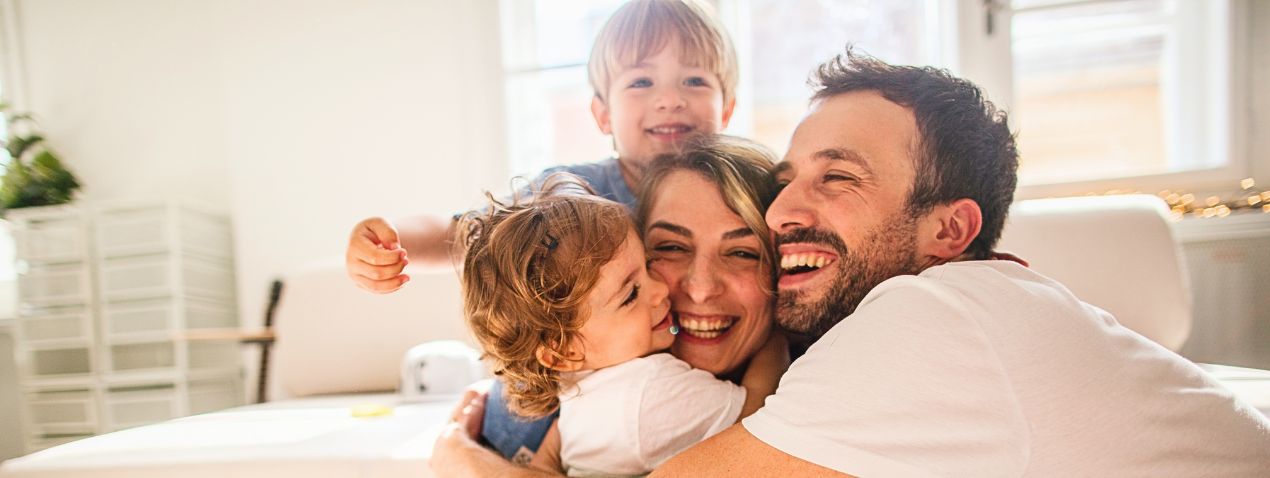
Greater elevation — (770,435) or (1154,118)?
(1154,118)

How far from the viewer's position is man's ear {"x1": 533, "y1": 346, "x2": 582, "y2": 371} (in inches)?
47.9

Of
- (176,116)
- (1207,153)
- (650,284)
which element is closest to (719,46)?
(650,284)

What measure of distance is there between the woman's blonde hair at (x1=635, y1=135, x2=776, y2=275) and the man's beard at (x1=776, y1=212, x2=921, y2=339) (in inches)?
3.1

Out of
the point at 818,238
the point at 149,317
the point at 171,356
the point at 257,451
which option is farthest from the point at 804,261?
the point at 171,356

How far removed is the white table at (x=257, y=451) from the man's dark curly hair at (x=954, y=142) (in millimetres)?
1066

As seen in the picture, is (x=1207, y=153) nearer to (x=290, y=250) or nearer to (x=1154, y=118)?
(x=1154, y=118)

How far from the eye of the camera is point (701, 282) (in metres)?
1.26

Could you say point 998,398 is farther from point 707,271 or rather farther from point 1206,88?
point 1206,88

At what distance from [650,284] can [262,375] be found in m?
2.61

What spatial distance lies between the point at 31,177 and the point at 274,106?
46.1 inches

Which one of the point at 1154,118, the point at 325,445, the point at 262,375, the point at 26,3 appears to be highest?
the point at 26,3

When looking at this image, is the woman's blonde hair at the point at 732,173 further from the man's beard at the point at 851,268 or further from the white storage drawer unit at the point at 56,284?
the white storage drawer unit at the point at 56,284

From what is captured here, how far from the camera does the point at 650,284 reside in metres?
1.25

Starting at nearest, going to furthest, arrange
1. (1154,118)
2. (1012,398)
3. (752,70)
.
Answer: (1012,398), (1154,118), (752,70)
